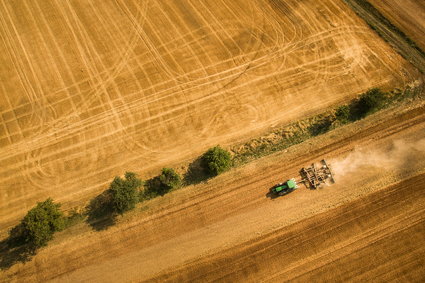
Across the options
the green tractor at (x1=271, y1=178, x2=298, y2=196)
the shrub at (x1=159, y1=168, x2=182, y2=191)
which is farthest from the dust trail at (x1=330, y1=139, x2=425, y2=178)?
the shrub at (x1=159, y1=168, x2=182, y2=191)

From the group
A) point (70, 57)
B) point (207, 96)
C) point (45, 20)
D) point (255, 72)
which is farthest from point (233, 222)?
point (45, 20)

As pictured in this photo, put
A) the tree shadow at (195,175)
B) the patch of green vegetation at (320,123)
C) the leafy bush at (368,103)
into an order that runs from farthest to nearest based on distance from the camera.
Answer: the leafy bush at (368,103)
the patch of green vegetation at (320,123)
the tree shadow at (195,175)

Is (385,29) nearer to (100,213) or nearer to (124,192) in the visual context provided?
(124,192)

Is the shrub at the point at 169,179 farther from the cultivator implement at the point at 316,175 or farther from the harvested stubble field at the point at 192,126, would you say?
the cultivator implement at the point at 316,175

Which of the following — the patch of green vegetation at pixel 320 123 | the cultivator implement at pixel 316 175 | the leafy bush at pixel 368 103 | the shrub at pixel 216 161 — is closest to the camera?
the shrub at pixel 216 161

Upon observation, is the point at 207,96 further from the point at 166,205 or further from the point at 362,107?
the point at 362,107

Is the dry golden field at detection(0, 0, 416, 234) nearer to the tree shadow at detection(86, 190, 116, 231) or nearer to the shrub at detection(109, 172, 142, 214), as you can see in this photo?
the tree shadow at detection(86, 190, 116, 231)

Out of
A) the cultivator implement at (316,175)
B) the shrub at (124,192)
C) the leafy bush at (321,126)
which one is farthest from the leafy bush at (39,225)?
the leafy bush at (321,126)
